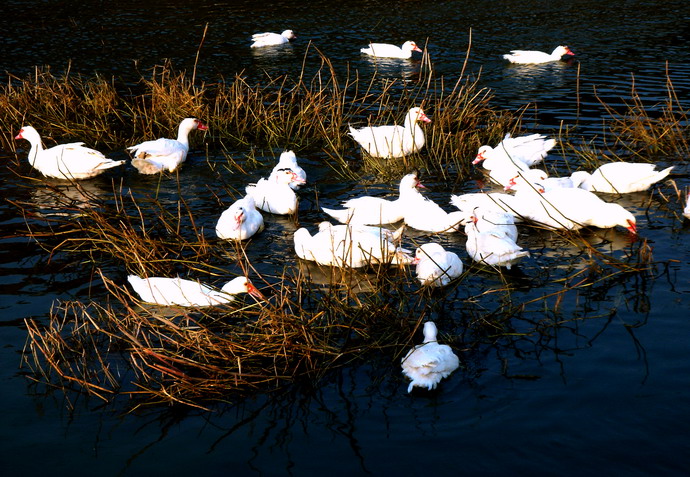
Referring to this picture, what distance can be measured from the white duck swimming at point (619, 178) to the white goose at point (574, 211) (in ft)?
3.65

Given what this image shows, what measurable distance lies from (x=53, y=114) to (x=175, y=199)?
12.5ft

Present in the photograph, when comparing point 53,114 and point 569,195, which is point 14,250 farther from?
point 569,195

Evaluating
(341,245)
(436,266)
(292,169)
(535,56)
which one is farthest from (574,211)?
(535,56)

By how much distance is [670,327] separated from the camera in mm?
6539

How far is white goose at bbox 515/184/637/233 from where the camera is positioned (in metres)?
8.45

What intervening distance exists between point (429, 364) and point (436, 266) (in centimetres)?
161

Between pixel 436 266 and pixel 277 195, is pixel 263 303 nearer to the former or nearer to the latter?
pixel 436 266

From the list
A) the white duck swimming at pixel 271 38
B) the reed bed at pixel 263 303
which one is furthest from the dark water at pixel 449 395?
the white duck swimming at pixel 271 38

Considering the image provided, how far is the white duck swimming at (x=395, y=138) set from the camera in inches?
427

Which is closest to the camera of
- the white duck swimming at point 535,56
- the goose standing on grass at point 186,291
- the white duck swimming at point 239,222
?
the goose standing on grass at point 186,291

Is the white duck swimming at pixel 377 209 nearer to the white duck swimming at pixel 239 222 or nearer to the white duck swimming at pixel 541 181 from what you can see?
the white duck swimming at pixel 239 222

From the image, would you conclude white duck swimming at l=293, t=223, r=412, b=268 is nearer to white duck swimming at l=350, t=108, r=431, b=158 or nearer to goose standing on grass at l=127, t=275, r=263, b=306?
goose standing on grass at l=127, t=275, r=263, b=306

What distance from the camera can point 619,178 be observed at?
31.8ft

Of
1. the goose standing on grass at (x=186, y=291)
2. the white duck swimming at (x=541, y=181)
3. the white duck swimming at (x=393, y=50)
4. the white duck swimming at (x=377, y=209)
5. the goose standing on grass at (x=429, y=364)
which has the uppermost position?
the goose standing on grass at (x=429, y=364)
